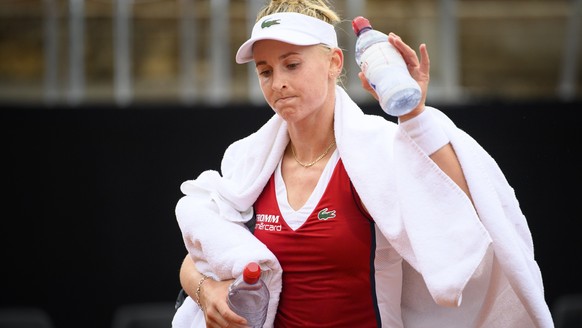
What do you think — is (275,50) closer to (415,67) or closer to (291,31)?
(291,31)

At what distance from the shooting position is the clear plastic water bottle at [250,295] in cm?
263

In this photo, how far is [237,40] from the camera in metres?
6.59

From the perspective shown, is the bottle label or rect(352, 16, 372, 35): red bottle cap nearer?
the bottle label

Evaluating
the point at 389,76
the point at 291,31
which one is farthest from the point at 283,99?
the point at 389,76

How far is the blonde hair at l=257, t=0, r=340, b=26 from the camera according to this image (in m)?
2.82

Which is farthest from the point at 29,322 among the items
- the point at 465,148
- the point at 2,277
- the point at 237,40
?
the point at 465,148

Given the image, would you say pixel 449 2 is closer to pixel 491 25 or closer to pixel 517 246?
pixel 491 25

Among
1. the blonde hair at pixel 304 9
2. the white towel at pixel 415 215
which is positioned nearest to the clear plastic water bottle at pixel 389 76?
the white towel at pixel 415 215

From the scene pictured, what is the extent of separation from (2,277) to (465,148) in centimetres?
423

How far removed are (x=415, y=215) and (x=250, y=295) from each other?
55 cm

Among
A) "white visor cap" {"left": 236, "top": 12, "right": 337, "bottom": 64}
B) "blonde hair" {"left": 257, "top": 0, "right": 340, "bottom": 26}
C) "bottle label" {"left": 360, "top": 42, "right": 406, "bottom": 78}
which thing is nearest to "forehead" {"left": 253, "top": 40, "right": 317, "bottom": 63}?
"white visor cap" {"left": 236, "top": 12, "right": 337, "bottom": 64}

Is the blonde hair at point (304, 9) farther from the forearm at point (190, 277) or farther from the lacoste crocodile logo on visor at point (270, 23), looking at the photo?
the forearm at point (190, 277)

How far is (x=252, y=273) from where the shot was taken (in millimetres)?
2615

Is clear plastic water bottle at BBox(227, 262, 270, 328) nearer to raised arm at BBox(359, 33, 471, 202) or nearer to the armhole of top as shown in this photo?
the armhole of top
